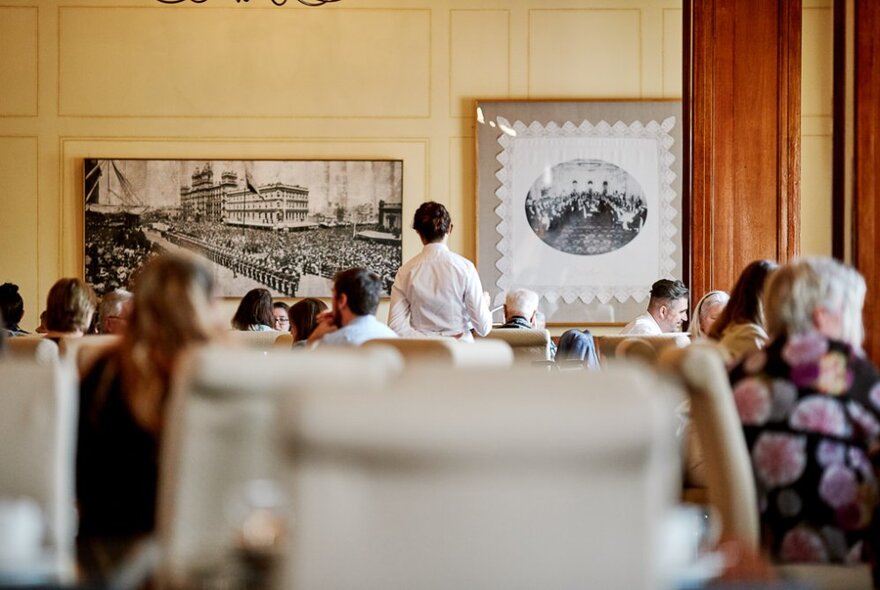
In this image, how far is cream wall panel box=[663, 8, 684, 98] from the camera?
10.1 meters

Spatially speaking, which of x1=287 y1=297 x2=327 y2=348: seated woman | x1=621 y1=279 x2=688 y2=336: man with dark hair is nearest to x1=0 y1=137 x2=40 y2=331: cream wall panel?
x1=287 y1=297 x2=327 y2=348: seated woman

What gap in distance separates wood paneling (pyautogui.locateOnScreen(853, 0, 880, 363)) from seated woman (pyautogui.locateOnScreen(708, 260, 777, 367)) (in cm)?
33

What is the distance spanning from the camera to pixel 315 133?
10203 mm

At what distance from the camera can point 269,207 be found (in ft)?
33.0

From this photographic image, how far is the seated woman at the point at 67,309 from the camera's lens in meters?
5.38

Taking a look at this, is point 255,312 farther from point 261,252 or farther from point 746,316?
point 746,316

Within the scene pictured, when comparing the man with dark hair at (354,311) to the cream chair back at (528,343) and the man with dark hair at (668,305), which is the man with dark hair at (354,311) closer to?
the cream chair back at (528,343)

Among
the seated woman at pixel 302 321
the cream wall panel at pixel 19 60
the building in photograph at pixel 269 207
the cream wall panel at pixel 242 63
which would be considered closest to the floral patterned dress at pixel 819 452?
the seated woman at pixel 302 321

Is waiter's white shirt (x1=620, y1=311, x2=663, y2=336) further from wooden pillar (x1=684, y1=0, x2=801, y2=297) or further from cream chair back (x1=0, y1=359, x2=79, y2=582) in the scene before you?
cream chair back (x1=0, y1=359, x2=79, y2=582)

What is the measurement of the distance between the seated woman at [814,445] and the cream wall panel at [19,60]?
8.31m

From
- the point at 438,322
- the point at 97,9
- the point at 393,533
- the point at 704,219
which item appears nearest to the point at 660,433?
the point at 393,533

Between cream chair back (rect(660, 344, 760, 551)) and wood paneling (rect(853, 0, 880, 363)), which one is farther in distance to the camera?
wood paneling (rect(853, 0, 880, 363))

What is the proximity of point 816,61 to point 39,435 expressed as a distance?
9036 mm

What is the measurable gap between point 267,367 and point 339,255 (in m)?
8.00
